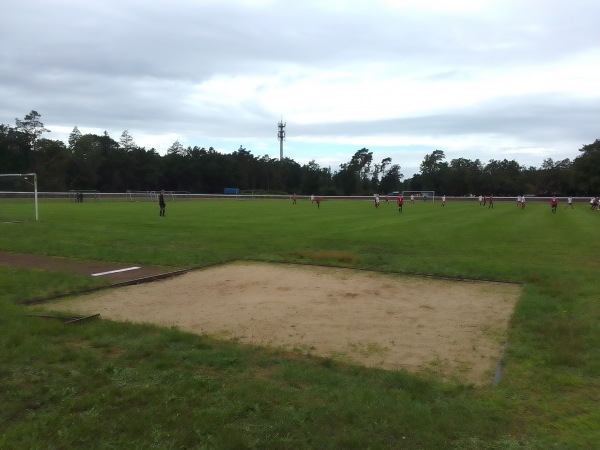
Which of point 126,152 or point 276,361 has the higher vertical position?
point 126,152

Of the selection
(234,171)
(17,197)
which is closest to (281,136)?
(234,171)

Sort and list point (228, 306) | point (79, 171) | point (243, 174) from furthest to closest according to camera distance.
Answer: point (243, 174) → point (79, 171) → point (228, 306)

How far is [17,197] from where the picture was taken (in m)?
46.4

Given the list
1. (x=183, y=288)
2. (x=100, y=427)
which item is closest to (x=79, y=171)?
(x=183, y=288)

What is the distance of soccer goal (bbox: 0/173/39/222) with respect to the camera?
30.5 metres

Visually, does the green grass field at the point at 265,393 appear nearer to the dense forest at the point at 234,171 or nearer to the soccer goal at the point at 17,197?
the soccer goal at the point at 17,197

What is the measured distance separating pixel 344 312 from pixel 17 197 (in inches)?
1787

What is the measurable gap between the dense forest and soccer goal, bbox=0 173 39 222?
51.8 metres

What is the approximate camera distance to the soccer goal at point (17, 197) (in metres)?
30.5

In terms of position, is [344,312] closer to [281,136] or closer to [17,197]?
[17,197]

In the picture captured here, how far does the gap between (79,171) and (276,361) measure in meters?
106

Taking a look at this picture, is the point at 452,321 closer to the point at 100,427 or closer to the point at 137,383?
the point at 137,383

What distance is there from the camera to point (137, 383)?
555 cm

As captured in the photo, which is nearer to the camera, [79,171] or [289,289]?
[289,289]
